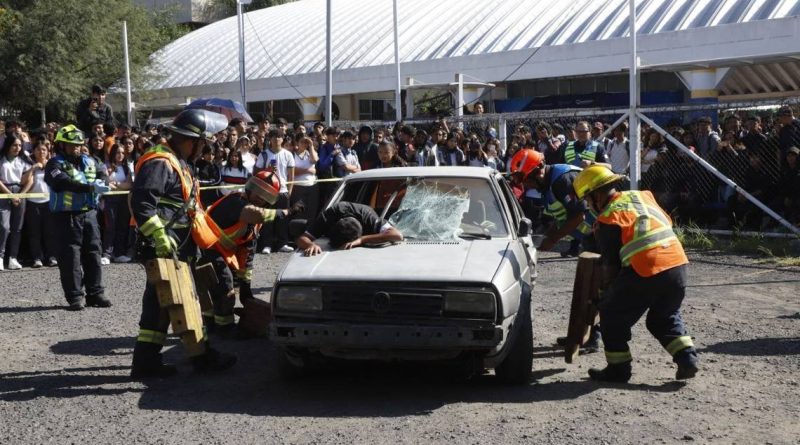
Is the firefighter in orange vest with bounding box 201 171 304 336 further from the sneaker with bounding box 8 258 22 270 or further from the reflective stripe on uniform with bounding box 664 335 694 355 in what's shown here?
the sneaker with bounding box 8 258 22 270

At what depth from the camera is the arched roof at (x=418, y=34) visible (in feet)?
83.8

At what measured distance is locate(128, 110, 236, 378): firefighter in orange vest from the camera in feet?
20.3

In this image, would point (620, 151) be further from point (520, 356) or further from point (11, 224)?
point (520, 356)

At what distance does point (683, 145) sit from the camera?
44.3 ft

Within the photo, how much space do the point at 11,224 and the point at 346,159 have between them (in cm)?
480

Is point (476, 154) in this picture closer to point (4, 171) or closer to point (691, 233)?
point (691, 233)

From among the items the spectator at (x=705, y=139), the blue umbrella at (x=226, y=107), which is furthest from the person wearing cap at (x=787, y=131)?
the blue umbrella at (x=226, y=107)

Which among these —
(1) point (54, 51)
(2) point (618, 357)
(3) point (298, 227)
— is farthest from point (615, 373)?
(1) point (54, 51)

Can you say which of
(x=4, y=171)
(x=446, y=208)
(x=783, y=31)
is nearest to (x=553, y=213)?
(x=446, y=208)

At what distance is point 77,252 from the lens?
29.8ft

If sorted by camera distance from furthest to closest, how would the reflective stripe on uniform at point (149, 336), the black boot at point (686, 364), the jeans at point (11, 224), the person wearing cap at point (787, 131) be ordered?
the person wearing cap at point (787, 131) → the jeans at point (11, 224) → the reflective stripe on uniform at point (149, 336) → the black boot at point (686, 364)

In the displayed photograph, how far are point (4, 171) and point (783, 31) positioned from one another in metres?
17.6

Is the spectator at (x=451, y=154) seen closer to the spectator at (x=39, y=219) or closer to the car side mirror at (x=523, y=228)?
the spectator at (x=39, y=219)

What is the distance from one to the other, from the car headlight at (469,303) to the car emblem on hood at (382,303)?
347 mm
